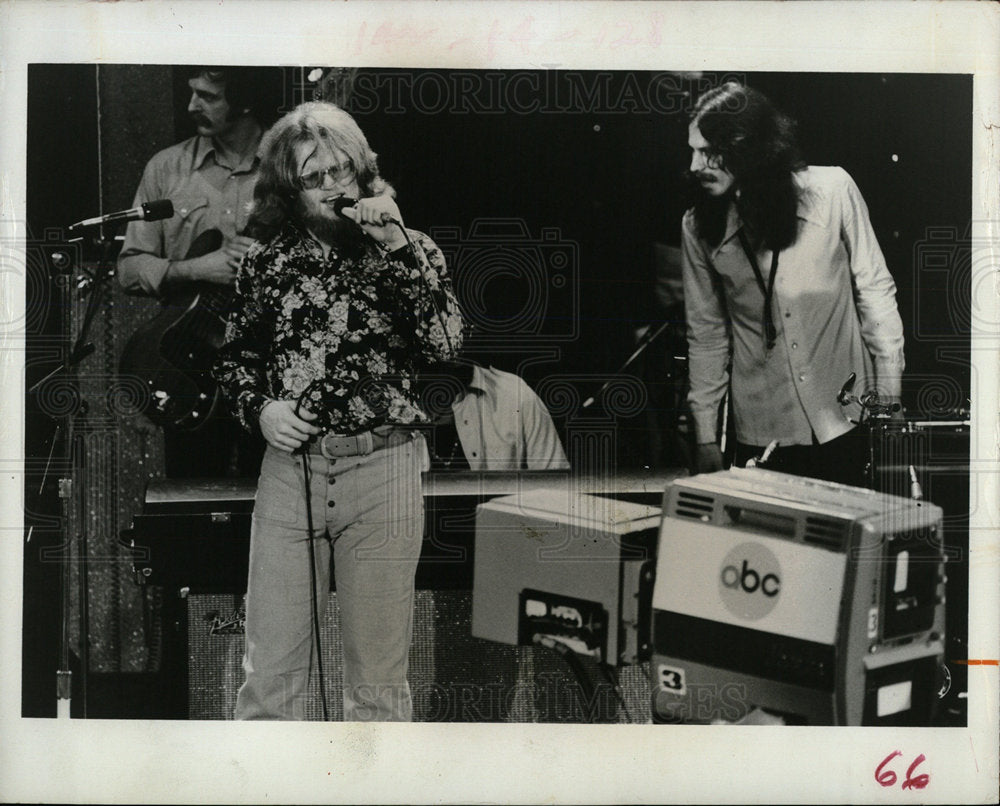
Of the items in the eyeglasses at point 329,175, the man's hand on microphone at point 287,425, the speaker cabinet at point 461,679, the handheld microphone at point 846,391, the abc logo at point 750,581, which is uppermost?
the eyeglasses at point 329,175

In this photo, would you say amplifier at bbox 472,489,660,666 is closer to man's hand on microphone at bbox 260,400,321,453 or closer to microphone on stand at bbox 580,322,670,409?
microphone on stand at bbox 580,322,670,409

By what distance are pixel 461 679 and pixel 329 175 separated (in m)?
1.58

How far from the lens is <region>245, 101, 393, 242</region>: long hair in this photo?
8.79ft

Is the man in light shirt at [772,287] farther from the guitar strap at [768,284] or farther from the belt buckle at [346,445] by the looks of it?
the belt buckle at [346,445]

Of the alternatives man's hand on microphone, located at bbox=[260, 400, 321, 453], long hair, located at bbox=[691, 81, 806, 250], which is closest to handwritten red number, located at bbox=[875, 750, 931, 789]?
long hair, located at bbox=[691, 81, 806, 250]

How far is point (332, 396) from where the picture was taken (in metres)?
2.62

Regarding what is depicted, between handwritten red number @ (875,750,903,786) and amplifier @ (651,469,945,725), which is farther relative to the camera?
handwritten red number @ (875,750,903,786)

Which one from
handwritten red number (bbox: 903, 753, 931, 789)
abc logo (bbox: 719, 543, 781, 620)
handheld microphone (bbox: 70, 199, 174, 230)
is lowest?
handwritten red number (bbox: 903, 753, 931, 789)

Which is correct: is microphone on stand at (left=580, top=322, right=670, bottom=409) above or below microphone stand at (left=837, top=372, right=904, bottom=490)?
above

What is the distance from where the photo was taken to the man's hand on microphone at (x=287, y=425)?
8.58 feet

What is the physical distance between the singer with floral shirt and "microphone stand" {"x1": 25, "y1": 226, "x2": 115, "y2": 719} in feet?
1.46

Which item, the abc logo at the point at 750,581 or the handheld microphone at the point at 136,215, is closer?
the abc logo at the point at 750,581

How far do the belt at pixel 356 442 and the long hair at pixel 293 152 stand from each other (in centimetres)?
64

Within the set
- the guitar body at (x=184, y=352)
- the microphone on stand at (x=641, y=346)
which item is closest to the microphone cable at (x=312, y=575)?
the guitar body at (x=184, y=352)
